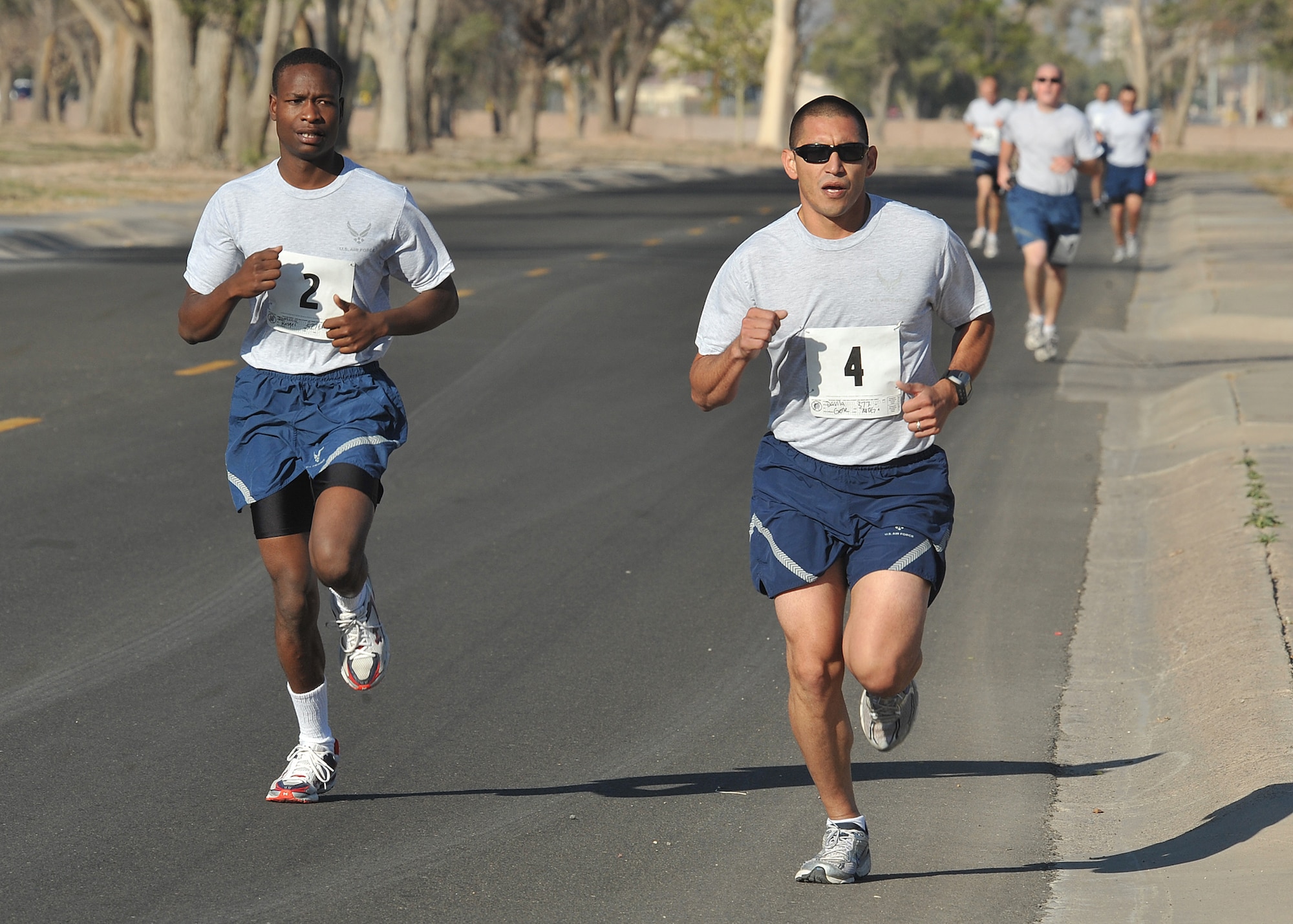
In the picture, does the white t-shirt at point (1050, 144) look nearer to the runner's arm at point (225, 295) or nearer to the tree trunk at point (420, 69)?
the runner's arm at point (225, 295)

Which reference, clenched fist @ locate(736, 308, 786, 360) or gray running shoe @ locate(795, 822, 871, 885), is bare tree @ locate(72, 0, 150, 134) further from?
gray running shoe @ locate(795, 822, 871, 885)

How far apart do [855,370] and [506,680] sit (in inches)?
88.5

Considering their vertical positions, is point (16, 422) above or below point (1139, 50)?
below

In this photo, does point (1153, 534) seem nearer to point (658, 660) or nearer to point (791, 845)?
point (658, 660)

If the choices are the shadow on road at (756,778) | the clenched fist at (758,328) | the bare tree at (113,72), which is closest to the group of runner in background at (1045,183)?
the shadow on road at (756,778)

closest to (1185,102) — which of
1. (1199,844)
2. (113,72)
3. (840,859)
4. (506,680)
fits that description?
(113,72)

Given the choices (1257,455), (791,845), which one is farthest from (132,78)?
(791,845)

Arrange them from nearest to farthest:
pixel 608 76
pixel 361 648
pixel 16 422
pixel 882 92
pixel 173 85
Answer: pixel 361 648 < pixel 16 422 < pixel 173 85 < pixel 608 76 < pixel 882 92

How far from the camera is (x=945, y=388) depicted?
455 cm

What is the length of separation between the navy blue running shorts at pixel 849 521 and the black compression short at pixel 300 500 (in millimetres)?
1149

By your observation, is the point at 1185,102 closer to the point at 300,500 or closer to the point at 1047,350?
the point at 1047,350

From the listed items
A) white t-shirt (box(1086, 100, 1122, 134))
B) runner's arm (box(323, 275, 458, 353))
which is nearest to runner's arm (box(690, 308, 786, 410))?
runner's arm (box(323, 275, 458, 353))

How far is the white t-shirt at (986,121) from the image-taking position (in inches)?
850

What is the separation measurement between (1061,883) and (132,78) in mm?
57091
